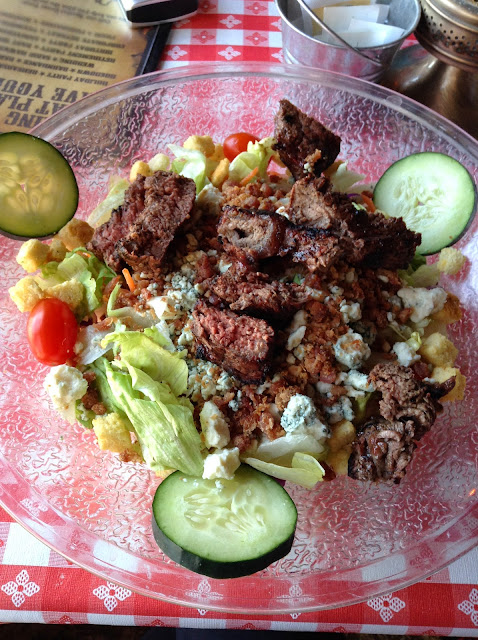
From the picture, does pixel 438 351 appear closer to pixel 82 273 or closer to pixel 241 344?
pixel 241 344

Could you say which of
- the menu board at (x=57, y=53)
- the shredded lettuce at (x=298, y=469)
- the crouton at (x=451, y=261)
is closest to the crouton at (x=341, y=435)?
the shredded lettuce at (x=298, y=469)

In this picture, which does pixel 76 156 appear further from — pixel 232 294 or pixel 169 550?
pixel 169 550

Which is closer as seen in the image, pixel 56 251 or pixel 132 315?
pixel 132 315

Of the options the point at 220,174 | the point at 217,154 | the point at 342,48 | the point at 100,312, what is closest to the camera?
the point at 100,312

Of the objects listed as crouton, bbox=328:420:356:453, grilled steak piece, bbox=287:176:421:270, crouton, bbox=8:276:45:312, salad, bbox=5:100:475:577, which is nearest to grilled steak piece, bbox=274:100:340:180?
salad, bbox=5:100:475:577

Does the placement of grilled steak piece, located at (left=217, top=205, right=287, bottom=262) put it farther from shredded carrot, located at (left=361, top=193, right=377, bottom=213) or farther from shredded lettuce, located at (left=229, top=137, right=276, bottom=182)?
shredded carrot, located at (left=361, top=193, right=377, bottom=213)

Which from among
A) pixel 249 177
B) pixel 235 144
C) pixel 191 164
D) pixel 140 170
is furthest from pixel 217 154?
pixel 140 170

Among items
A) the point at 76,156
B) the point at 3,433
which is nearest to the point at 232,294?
the point at 3,433
